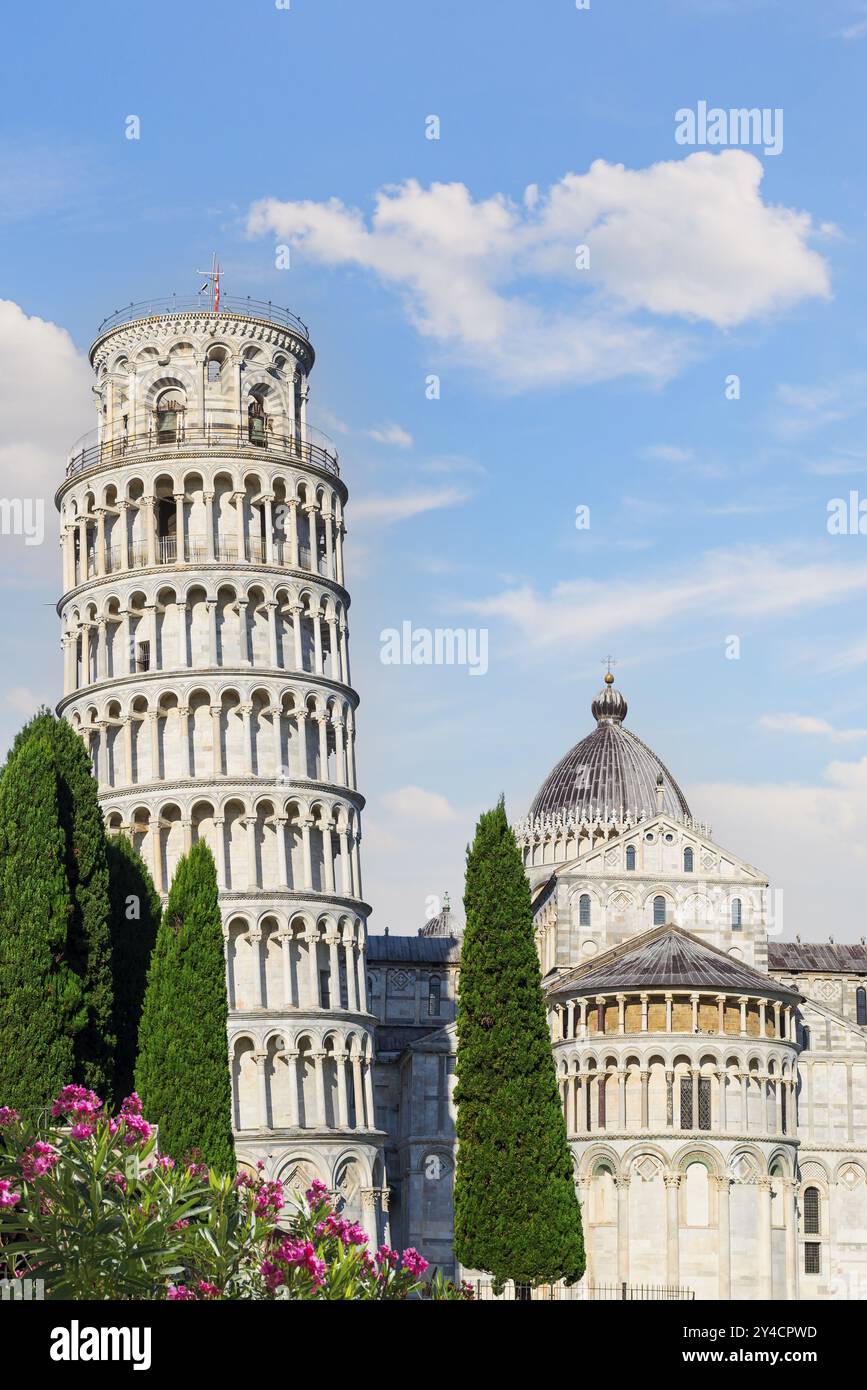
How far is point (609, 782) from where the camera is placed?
104625mm

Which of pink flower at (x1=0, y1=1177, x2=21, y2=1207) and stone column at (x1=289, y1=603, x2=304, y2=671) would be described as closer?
pink flower at (x1=0, y1=1177, x2=21, y2=1207)

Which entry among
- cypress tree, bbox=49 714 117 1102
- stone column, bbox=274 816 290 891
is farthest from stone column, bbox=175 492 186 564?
cypress tree, bbox=49 714 117 1102

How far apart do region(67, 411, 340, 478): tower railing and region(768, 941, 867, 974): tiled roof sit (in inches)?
1588

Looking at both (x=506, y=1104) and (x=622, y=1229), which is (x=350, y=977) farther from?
(x=506, y=1104)

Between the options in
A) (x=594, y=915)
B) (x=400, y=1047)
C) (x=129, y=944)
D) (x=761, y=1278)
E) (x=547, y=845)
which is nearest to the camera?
(x=129, y=944)

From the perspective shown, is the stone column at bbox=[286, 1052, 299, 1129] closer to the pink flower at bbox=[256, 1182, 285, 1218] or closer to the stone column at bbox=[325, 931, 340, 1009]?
the stone column at bbox=[325, 931, 340, 1009]

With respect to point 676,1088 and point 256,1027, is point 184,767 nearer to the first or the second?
point 256,1027

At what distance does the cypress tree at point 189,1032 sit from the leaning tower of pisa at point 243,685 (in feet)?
53.7

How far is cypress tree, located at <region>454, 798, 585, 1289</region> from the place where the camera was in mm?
54719

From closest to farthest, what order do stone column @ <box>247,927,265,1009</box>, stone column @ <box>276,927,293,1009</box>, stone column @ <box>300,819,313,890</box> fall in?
stone column @ <box>247,927,265,1009</box> < stone column @ <box>276,927,293,1009</box> < stone column @ <box>300,819,313,890</box>

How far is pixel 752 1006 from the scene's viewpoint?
252ft

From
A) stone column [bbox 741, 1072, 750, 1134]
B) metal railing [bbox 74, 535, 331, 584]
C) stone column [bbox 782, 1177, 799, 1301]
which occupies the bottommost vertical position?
stone column [bbox 782, 1177, 799, 1301]
